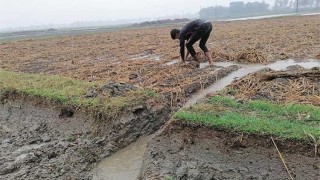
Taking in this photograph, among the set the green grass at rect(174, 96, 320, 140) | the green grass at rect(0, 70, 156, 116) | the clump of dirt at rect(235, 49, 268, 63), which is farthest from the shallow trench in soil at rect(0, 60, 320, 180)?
the clump of dirt at rect(235, 49, 268, 63)

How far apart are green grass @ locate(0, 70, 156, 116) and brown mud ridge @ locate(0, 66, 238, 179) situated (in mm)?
154

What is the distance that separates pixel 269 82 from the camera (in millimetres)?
7117

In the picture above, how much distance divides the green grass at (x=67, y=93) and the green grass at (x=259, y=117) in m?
1.33

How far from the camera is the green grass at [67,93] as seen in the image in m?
6.30

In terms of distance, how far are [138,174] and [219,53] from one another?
787cm

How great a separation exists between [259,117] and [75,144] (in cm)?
306

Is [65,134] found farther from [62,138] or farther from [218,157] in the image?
[218,157]

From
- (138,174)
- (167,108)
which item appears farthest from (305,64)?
(138,174)

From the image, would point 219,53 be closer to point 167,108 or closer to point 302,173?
point 167,108

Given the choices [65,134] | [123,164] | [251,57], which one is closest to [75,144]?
[65,134]

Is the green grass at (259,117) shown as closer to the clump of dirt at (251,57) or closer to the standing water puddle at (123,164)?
the standing water puddle at (123,164)

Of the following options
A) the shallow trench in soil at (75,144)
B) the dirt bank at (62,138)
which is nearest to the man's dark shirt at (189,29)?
the shallow trench in soil at (75,144)

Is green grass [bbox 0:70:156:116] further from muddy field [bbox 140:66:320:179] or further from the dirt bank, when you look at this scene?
muddy field [bbox 140:66:320:179]

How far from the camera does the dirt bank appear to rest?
5090 millimetres
